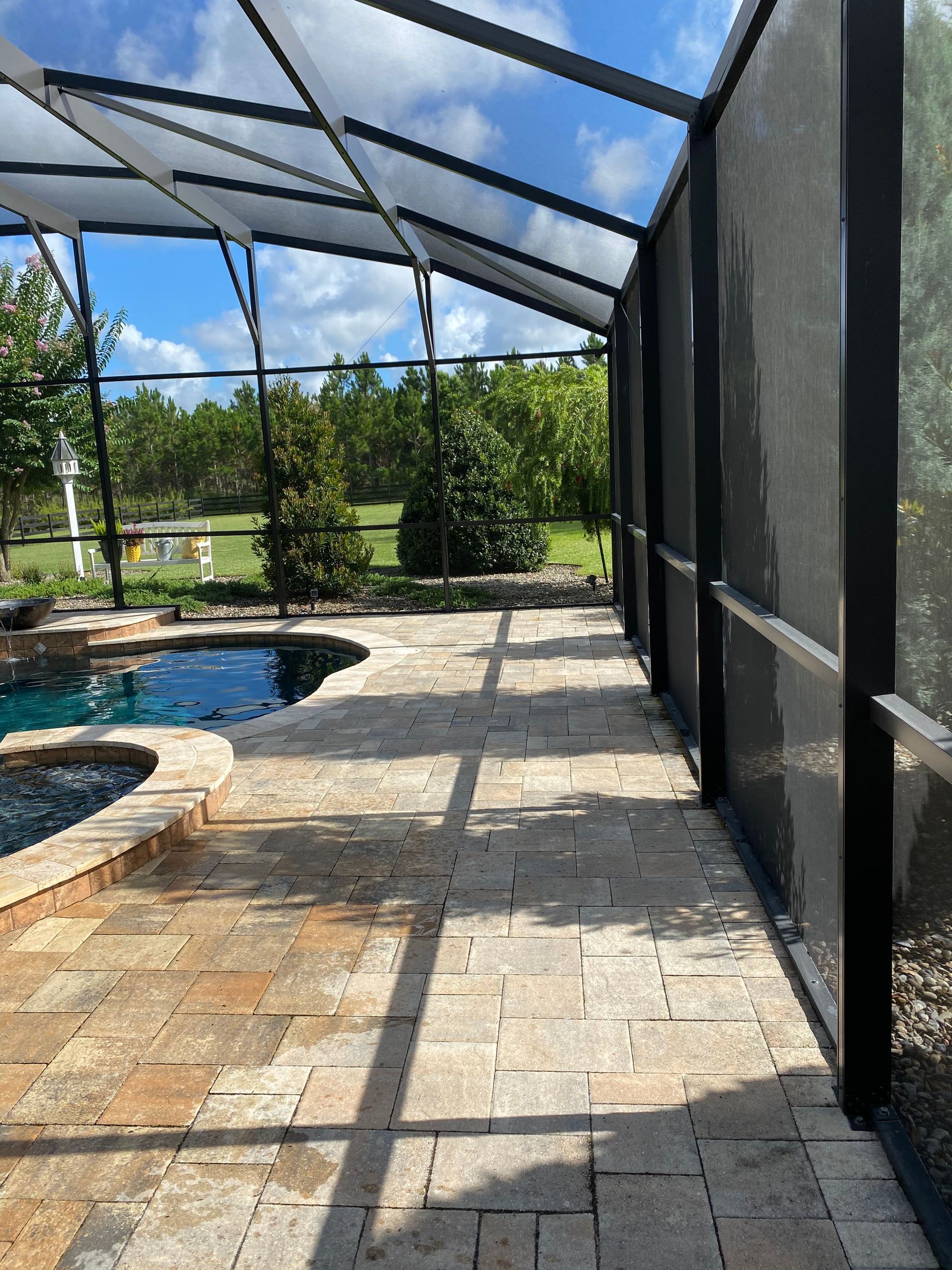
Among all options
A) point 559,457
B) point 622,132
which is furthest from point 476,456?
point 622,132

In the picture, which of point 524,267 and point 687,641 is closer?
point 687,641

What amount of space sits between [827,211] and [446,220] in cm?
594

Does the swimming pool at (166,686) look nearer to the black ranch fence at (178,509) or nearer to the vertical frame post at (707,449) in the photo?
the black ranch fence at (178,509)

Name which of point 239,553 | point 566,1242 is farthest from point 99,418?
point 566,1242

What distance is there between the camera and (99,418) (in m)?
10.6

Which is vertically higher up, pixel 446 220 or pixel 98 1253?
pixel 446 220

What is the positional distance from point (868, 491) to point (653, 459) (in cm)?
413

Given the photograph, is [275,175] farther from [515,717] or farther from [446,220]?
[515,717]

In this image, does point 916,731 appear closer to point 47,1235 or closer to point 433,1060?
point 433,1060

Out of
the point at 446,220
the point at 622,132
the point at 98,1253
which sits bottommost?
the point at 98,1253

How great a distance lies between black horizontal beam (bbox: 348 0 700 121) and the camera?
3.77m

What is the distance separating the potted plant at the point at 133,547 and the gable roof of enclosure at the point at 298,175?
3.60 metres

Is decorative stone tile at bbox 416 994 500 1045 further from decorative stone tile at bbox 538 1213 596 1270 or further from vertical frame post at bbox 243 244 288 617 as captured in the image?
vertical frame post at bbox 243 244 288 617

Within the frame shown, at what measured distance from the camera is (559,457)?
13.0 m
